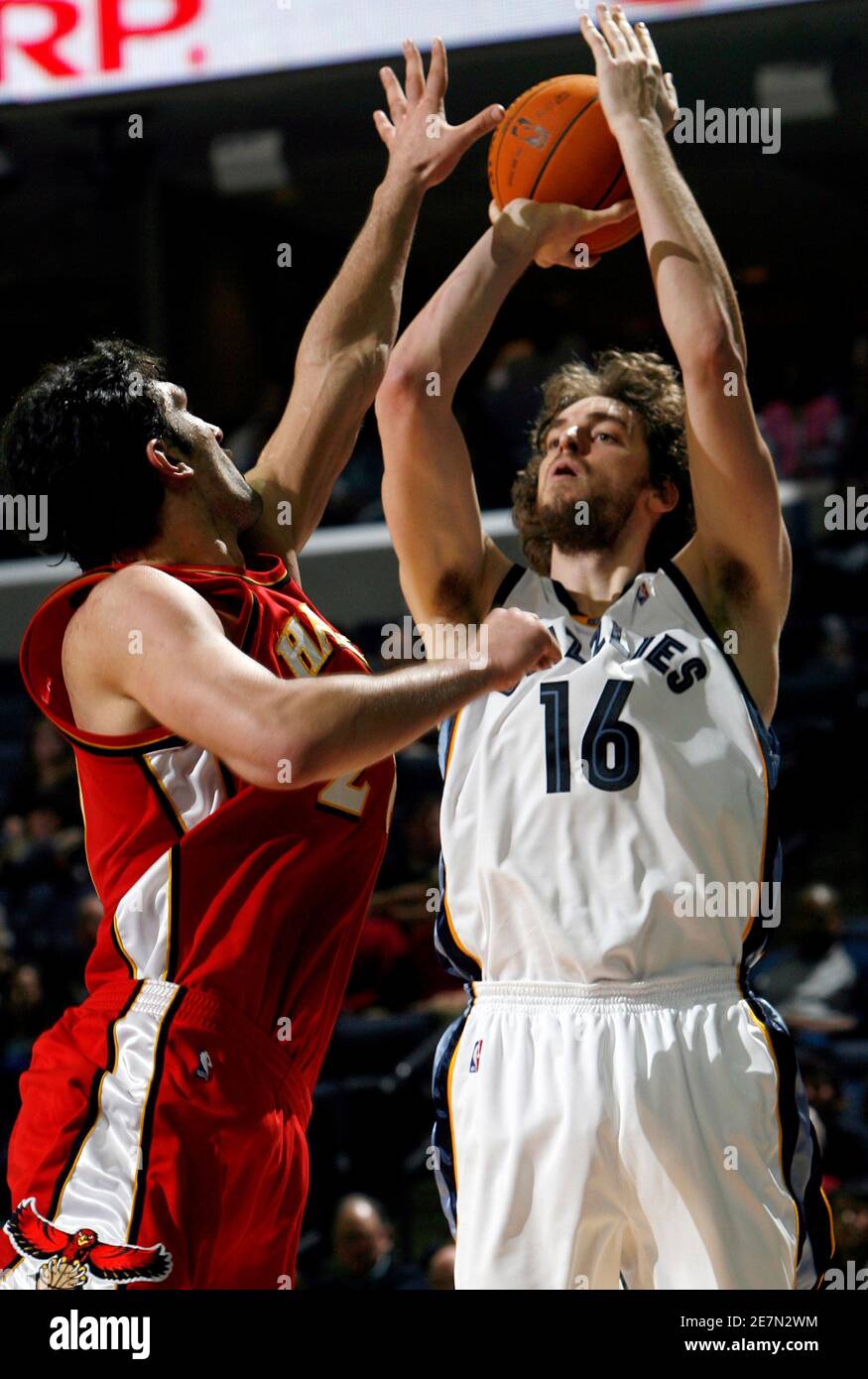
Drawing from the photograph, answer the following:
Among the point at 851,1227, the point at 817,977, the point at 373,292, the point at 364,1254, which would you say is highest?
the point at 373,292

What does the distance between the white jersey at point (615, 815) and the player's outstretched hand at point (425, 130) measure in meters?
1.01

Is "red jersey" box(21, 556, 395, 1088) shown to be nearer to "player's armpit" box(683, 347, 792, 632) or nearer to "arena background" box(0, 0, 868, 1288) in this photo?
"arena background" box(0, 0, 868, 1288)

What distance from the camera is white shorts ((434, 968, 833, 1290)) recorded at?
281cm

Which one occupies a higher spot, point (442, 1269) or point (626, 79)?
point (626, 79)

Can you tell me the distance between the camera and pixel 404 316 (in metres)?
11.7

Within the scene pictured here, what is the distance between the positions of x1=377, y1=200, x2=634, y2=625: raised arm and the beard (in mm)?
131

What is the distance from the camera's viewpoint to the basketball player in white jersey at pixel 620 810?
284cm

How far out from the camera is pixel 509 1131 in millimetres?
2891

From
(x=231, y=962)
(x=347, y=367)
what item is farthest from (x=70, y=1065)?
(x=347, y=367)

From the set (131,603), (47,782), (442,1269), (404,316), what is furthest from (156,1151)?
(404,316)

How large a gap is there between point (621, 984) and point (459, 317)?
4.25ft

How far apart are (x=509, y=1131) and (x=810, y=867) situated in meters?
6.16

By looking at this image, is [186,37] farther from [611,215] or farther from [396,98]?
[611,215]

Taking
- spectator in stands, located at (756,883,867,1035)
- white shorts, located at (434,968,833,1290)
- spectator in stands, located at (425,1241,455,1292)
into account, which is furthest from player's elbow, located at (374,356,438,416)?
spectator in stands, located at (756,883,867,1035)
